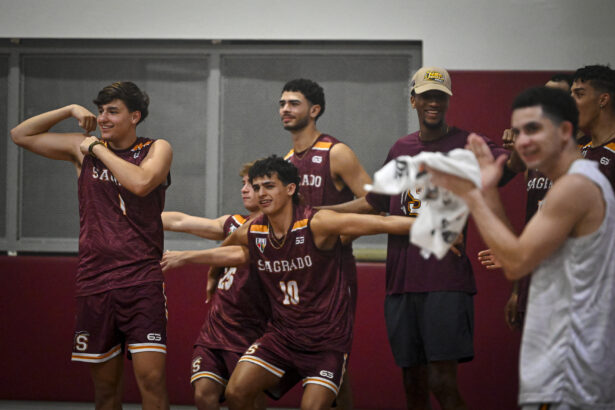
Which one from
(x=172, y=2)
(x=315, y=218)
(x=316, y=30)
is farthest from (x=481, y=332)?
(x=172, y=2)

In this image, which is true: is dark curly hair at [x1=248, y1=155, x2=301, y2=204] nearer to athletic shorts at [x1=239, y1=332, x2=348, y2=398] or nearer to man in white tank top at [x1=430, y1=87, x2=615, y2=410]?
athletic shorts at [x1=239, y1=332, x2=348, y2=398]

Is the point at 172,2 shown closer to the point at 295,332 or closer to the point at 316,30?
the point at 316,30

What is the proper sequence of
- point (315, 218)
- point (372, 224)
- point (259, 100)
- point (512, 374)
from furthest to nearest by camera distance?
point (259, 100), point (512, 374), point (315, 218), point (372, 224)

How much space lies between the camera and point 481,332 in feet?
17.6

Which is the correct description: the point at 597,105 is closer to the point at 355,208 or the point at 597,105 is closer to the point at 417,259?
the point at 417,259

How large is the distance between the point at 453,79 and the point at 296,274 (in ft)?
8.19

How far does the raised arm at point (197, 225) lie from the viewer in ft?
15.1

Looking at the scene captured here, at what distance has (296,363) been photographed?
358 centimetres

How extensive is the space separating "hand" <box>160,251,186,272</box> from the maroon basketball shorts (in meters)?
0.61

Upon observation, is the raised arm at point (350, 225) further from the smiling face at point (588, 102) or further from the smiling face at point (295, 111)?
the smiling face at point (588, 102)

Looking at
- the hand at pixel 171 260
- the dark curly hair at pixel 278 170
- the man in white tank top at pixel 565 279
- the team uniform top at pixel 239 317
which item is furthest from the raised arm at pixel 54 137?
the man in white tank top at pixel 565 279

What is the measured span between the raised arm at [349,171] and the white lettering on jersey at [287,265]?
0.65m

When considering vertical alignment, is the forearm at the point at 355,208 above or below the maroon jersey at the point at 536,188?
below

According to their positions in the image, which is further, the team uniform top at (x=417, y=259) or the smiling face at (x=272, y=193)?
the smiling face at (x=272, y=193)
